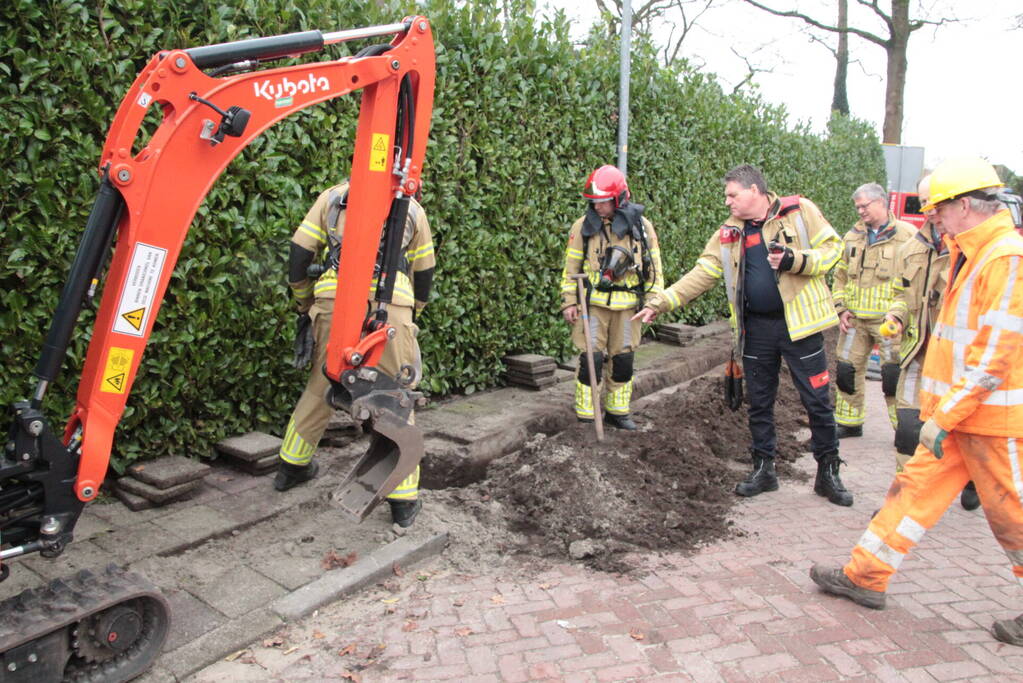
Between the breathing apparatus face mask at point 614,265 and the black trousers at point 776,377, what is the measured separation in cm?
123

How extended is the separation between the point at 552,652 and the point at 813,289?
307 cm

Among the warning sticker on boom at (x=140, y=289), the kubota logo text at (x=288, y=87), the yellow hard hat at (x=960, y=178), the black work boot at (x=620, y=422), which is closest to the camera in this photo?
the warning sticker on boom at (x=140, y=289)

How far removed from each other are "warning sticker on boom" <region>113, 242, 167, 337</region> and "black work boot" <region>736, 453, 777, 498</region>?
13.3 ft

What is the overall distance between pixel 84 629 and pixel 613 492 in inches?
120

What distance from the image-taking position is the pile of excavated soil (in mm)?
4535

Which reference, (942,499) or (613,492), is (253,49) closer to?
(613,492)

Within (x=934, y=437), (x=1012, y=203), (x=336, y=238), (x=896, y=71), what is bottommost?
(x=934, y=437)

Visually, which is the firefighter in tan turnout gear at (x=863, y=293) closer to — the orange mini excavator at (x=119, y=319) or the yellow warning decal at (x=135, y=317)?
the orange mini excavator at (x=119, y=319)

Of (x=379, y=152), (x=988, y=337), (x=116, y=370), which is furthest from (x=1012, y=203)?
(x=116, y=370)

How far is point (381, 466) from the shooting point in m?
4.00

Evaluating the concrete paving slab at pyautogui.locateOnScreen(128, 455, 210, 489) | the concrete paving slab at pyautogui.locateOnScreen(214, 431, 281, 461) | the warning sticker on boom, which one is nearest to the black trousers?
the concrete paving slab at pyautogui.locateOnScreen(214, 431, 281, 461)

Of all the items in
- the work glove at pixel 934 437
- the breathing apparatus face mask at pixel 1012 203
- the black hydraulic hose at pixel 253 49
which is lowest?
the work glove at pixel 934 437

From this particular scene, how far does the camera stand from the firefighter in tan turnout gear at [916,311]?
448cm

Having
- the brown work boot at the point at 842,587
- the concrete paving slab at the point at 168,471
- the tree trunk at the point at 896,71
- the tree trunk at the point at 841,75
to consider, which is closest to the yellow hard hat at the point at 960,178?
the brown work boot at the point at 842,587
